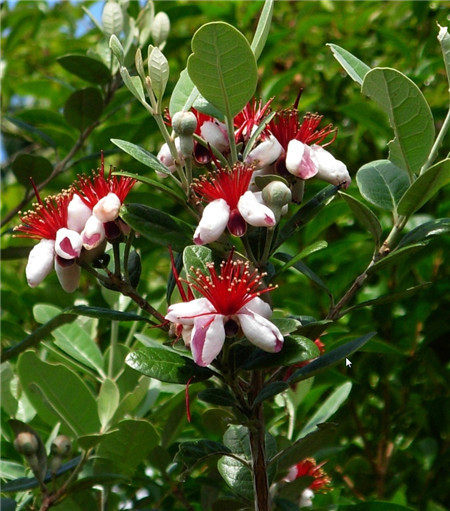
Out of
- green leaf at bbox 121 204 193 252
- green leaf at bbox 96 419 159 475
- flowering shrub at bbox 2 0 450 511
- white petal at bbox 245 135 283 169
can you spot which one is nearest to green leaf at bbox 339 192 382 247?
flowering shrub at bbox 2 0 450 511

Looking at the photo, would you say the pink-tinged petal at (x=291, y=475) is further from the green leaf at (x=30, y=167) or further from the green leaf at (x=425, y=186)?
the green leaf at (x=30, y=167)

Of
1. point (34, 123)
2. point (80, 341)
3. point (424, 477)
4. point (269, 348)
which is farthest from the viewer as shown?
point (34, 123)

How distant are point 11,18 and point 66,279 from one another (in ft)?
6.33

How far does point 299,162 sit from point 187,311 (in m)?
0.25

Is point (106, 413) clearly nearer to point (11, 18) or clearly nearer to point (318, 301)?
point (318, 301)

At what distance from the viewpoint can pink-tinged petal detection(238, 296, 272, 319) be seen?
105cm

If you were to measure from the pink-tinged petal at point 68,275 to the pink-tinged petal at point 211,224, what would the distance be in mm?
208

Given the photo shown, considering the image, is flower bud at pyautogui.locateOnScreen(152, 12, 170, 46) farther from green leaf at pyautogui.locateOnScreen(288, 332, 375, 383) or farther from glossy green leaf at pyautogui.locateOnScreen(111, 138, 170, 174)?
green leaf at pyautogui.locateOnScreen(288, 332, 375, 383)

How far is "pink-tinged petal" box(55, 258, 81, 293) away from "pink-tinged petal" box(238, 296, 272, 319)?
0.84ft

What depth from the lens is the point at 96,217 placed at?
1.12 m

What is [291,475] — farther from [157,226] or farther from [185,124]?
[185,124]

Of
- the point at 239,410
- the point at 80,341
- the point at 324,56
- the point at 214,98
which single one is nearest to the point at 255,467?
the point at 239,410

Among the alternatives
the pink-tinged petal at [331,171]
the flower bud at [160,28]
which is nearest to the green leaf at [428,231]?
the pink-tinged petal at [331,171]

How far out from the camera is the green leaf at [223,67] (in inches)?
41.2
